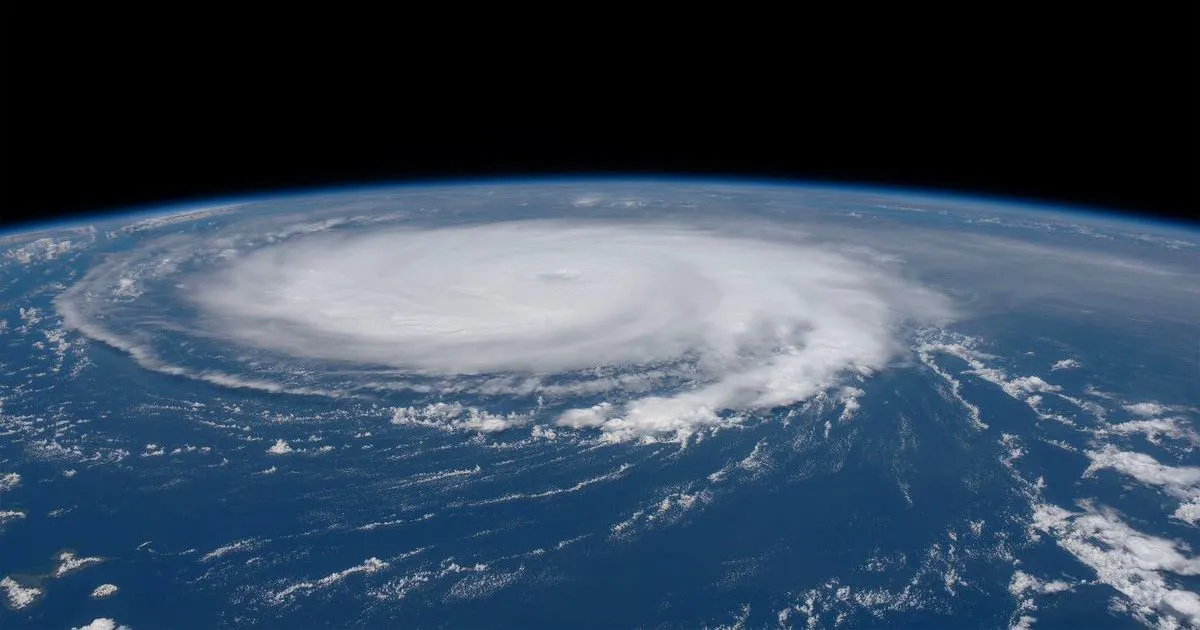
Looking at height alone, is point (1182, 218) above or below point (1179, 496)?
above

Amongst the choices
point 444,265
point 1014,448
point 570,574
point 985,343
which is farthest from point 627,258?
point 570,574

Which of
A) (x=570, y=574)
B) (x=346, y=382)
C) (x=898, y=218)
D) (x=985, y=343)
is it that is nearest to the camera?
(x=570, y=574)

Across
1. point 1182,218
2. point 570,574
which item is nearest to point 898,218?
point 1182,218

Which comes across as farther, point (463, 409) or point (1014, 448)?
point (463, 409)

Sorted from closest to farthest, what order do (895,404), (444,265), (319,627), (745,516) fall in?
(319,627), (745,516), (895,404), (444,265)

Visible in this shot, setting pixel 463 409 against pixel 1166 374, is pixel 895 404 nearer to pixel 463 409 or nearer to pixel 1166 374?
pixel 1166 374

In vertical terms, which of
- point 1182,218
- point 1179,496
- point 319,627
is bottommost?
point 319,627

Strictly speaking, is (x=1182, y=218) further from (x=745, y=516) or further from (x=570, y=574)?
(x=570, y=574)
